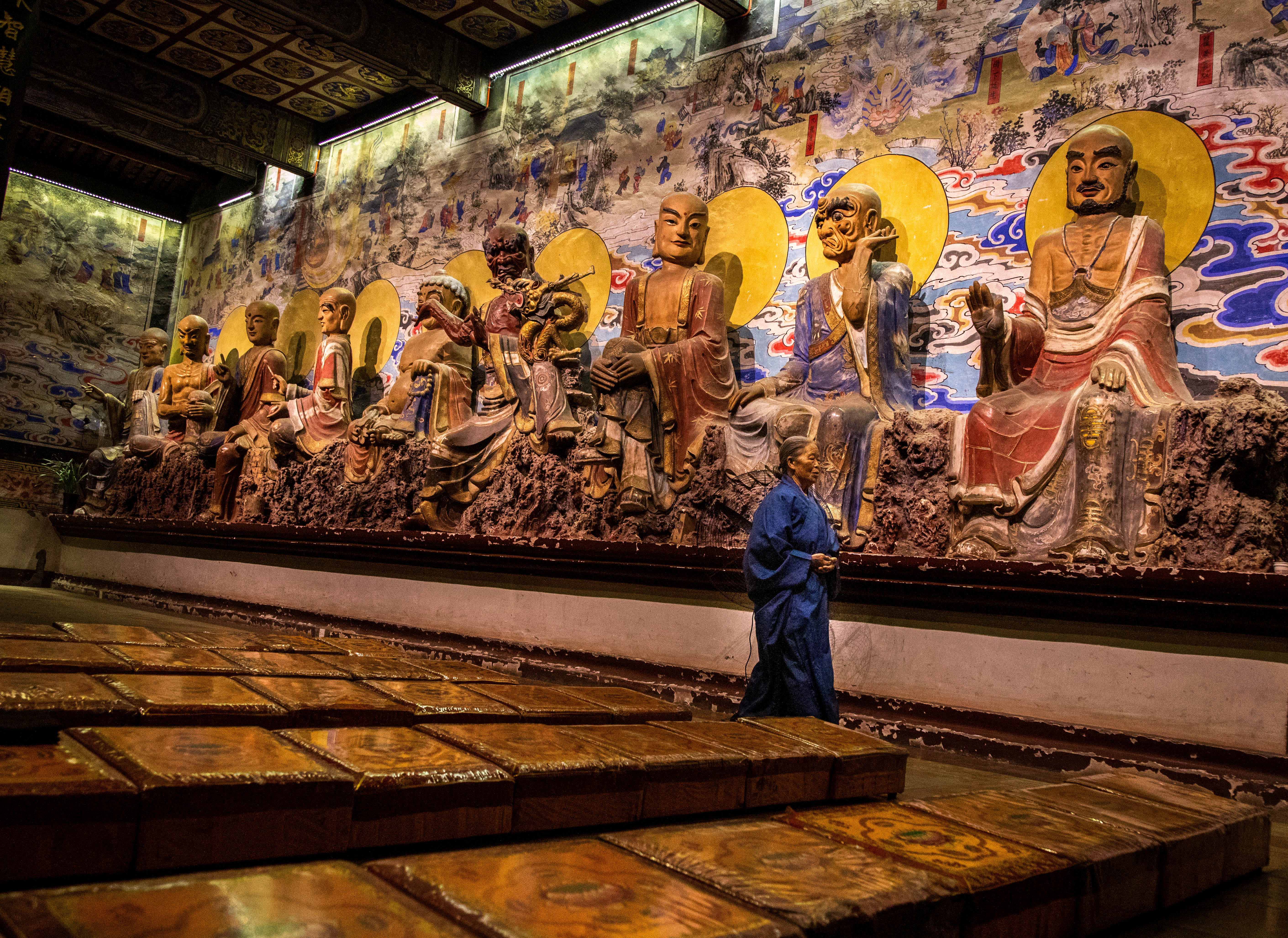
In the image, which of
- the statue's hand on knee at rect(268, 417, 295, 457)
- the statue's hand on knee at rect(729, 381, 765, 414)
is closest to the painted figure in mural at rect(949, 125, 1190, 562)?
the statue's hand on knee at rect(729, 381, 765, 414)

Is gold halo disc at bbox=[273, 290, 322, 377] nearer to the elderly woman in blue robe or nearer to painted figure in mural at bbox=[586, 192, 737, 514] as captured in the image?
painted figure in mural at bbox=[586, 192, 737, 514]

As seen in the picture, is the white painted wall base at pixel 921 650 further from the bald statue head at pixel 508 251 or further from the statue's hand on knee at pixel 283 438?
the bald statue head at pixel 508 251

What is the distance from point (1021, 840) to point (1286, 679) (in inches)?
99.6

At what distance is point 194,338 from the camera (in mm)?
10398

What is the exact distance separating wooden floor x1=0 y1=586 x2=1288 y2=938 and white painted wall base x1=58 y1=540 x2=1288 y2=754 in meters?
0.35

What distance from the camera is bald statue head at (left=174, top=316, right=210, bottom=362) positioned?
10391mm

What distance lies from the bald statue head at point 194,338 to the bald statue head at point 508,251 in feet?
15.7

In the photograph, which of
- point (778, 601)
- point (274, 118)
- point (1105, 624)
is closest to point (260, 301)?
point (274, 118)

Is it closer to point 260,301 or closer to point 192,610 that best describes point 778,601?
point 192,610

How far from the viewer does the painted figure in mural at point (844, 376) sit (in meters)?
5.03

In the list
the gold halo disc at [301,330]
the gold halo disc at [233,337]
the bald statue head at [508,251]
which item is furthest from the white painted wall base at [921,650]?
the gold halo disc at [233,337]

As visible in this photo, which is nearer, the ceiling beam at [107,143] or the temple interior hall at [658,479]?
the temple interior hall at [658,479]

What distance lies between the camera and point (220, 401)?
992cm

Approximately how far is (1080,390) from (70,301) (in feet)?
40.0
